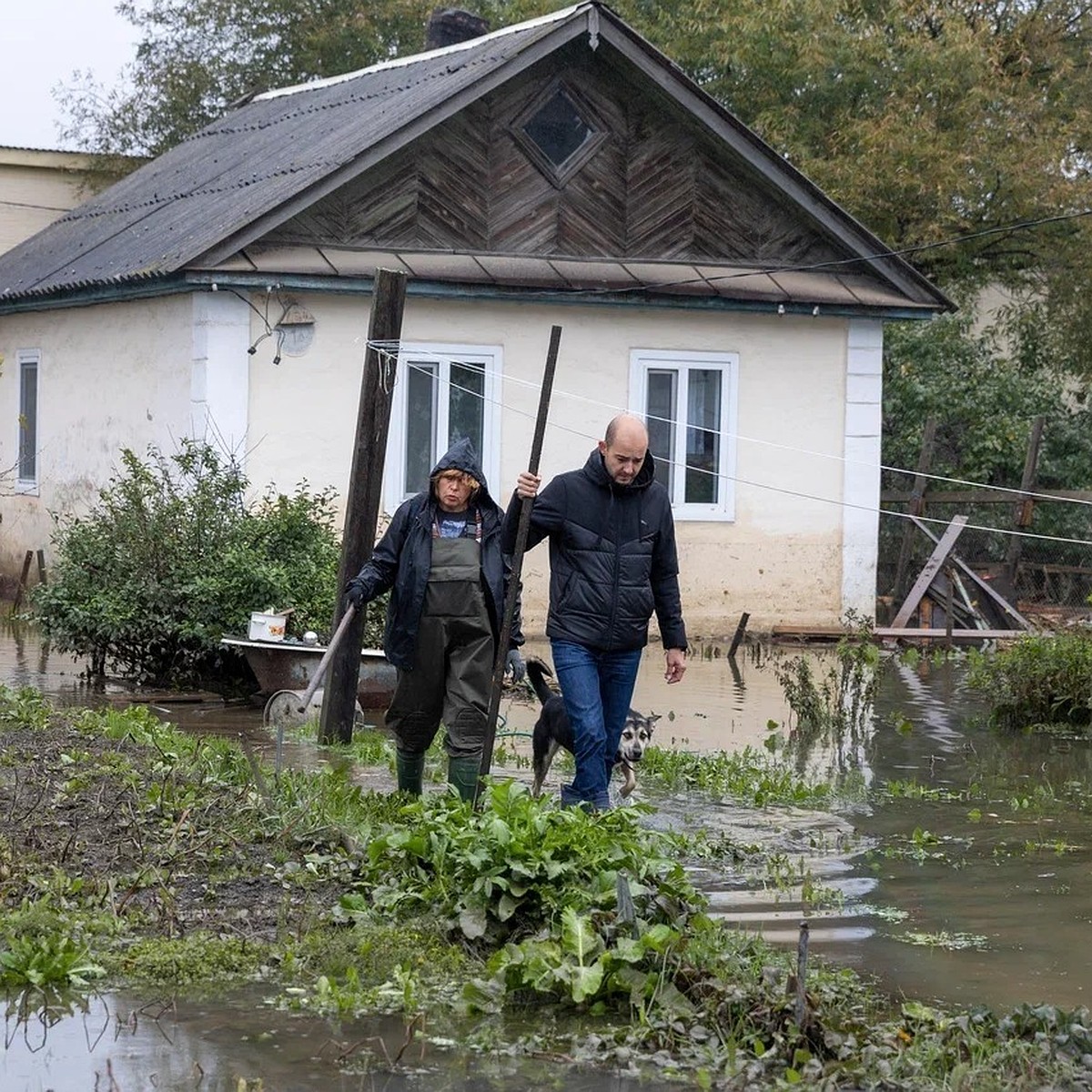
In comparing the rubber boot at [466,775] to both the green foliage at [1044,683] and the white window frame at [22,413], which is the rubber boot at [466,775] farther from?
the white window frame at [22,413]

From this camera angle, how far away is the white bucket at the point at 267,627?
42.3ft

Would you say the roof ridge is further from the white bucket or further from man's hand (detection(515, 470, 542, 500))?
man's hand (detection(515, 470, 542, 500))

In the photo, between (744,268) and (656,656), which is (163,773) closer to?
(656,656)

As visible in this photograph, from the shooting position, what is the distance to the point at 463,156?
1802 cm

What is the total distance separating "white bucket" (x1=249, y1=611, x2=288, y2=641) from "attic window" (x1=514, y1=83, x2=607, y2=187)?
23.2ft

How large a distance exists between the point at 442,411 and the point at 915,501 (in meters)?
5.13

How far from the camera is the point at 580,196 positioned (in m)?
18.5

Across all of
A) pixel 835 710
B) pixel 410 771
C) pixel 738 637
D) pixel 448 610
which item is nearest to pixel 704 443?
pixel 738 637

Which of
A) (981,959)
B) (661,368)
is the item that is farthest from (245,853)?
(661,368)

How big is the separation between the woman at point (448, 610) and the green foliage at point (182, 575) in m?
5.21

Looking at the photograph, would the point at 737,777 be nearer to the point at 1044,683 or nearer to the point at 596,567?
the point at 596,567

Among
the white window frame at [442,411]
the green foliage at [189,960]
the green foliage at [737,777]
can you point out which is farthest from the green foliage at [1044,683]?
the green foliage at [189,960]

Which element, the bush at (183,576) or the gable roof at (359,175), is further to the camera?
the gable roof at (359,175)

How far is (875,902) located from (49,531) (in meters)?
14.6
